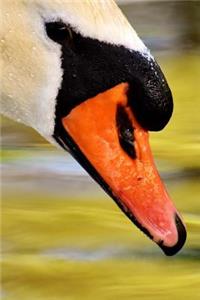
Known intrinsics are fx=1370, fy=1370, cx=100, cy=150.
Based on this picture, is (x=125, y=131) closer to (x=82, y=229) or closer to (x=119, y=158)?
(x=119, y=158)

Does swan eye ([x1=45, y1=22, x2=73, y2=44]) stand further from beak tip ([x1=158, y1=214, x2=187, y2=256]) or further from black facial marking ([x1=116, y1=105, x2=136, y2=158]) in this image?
beak tip ([x1=158, y1=214, x2=187, y2=256])

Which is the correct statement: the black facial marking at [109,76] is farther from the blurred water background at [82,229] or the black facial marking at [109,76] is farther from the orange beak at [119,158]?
the blurred water background at [82,229]

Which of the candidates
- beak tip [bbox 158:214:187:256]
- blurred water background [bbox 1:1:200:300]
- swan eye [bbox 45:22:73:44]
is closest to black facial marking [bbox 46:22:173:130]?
swan eye [bbox 45:22:73:44]

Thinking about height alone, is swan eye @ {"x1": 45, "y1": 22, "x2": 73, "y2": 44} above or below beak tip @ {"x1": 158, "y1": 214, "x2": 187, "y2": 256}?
above

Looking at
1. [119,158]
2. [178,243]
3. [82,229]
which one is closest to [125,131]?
[119,158]

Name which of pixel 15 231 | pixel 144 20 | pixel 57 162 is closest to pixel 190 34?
pixel 144 20

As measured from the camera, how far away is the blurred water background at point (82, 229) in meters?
3.28

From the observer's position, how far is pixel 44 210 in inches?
149

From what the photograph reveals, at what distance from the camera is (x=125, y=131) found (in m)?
2.33

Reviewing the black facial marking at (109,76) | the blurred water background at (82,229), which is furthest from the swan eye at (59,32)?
the blurred water background at (82,229)

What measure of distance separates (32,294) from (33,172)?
32.1 inches

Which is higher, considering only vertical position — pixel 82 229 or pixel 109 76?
pixel 109 76

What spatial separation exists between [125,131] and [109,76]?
100 mm

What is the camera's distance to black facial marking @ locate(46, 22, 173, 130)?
7.34ft
